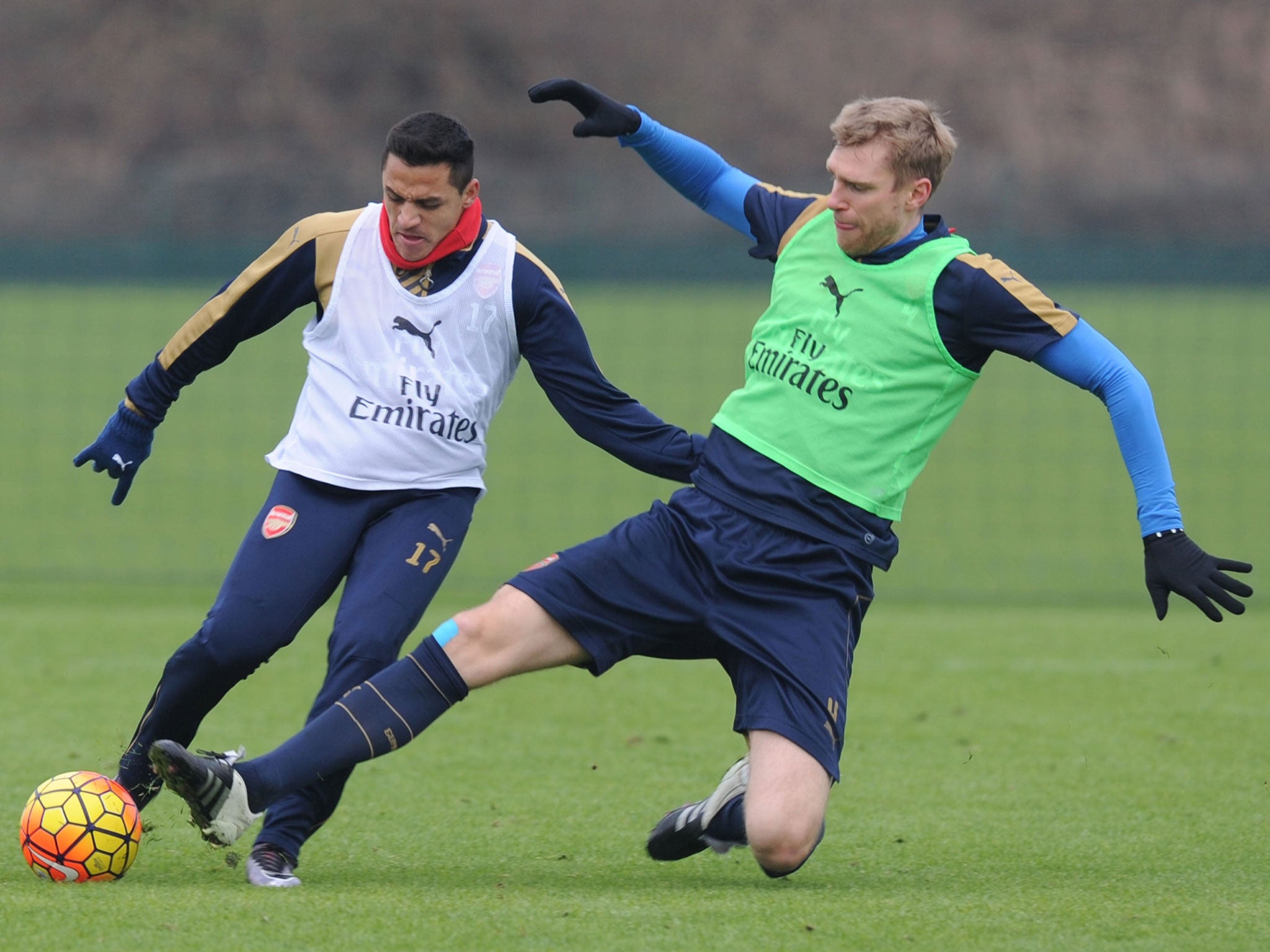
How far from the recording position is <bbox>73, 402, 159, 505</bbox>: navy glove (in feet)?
16.6

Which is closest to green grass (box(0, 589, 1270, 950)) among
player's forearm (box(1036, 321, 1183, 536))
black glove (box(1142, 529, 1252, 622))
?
black glove (box(1142, 529, 1252, 622))

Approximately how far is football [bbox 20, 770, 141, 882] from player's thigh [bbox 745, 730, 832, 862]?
60.4 inches

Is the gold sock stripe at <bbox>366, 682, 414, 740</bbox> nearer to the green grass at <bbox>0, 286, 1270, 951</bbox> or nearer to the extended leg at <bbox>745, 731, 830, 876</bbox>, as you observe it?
the green grass at <bbox>0, 286, 1270, 951</bbox>

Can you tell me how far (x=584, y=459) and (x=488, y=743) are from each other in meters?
9.12

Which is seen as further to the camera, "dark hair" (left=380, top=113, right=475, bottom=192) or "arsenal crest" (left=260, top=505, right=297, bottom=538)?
"arsenal crest" (left=260, top=505, right=297, bottom=538)

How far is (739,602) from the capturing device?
181 inches

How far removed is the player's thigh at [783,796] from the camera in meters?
4.36

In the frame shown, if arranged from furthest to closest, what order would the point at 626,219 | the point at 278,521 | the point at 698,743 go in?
the point at 626,219
the point at 698,743
the point at 278,521

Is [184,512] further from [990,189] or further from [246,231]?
[990,189]

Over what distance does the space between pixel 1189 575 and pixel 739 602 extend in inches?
43.4

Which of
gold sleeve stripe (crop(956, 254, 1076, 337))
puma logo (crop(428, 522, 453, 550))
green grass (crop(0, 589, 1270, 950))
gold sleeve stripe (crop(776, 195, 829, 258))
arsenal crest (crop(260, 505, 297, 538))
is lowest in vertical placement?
green grass (crop(0, 589, 1270, 950))

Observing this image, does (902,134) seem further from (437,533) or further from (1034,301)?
(437,533)

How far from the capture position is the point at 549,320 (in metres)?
4.89

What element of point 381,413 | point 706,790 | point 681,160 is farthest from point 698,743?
point 681,160
